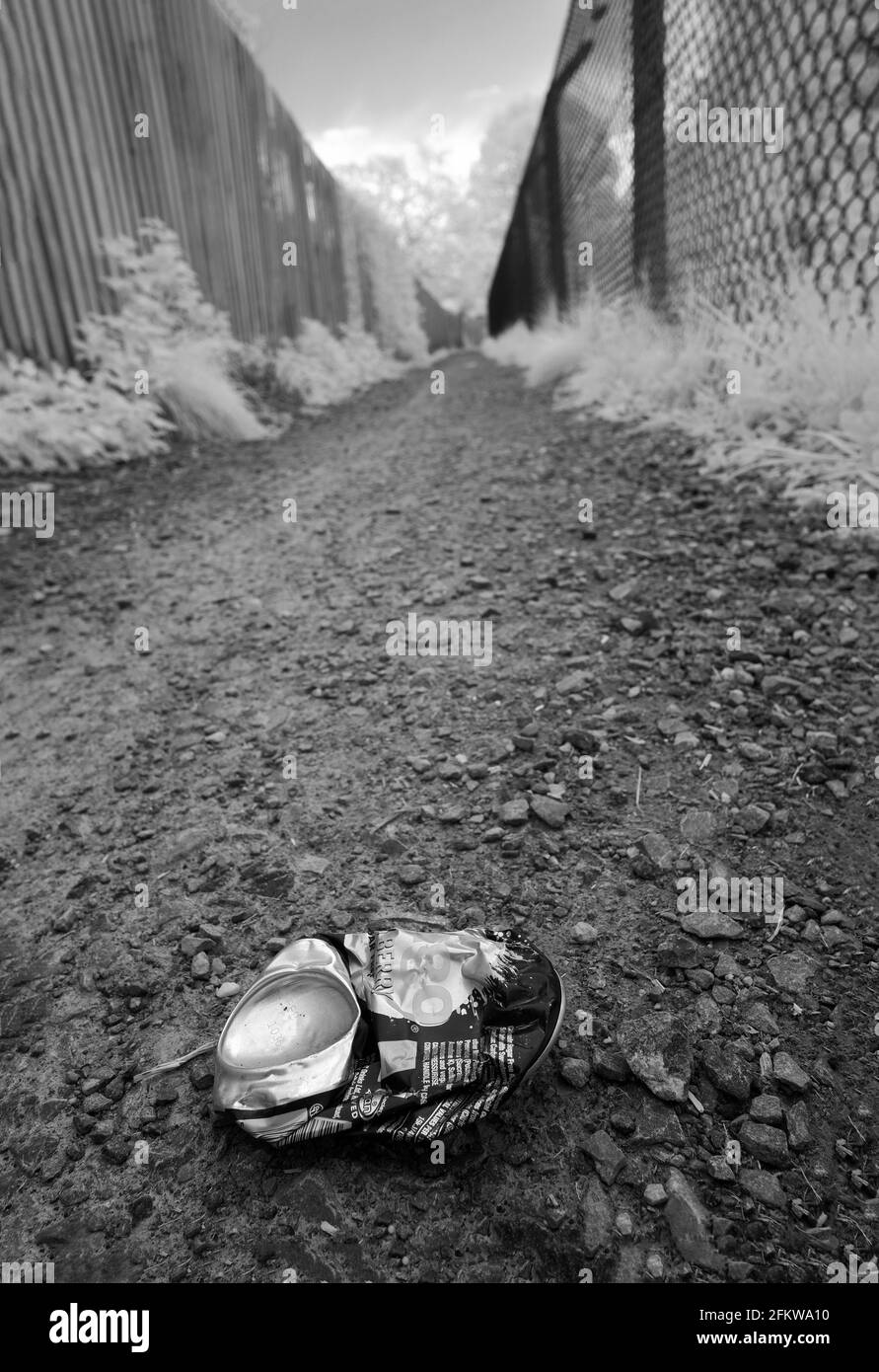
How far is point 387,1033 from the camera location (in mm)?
1080

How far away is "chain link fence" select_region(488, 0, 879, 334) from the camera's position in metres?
2.80

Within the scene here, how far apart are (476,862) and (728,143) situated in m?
3.86

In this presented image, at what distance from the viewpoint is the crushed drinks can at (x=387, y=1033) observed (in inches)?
39.3

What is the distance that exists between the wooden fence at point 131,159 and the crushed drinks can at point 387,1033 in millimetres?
4173

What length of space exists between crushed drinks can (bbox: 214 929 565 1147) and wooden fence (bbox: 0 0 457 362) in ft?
13.7

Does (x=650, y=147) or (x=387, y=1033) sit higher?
(x=650, y=147)

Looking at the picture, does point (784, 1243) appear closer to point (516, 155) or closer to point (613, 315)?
point (613, 315)

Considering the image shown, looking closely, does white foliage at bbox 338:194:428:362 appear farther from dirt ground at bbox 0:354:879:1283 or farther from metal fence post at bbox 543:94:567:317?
dirt ground at bbox 0:354:879:1283

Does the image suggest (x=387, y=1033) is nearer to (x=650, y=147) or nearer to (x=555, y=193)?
(x=650, y=147)

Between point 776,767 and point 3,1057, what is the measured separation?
5.06ft

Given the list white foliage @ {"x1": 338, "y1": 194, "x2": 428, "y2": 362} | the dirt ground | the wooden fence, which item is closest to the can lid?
the dirt ground

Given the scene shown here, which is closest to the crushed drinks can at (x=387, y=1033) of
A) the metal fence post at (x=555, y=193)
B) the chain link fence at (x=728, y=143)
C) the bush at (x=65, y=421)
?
the chain link fence at (x=728, y=143)

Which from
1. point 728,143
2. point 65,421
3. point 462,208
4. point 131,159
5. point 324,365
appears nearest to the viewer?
point 728,143

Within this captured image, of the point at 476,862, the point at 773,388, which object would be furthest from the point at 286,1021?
the point at 773,388
